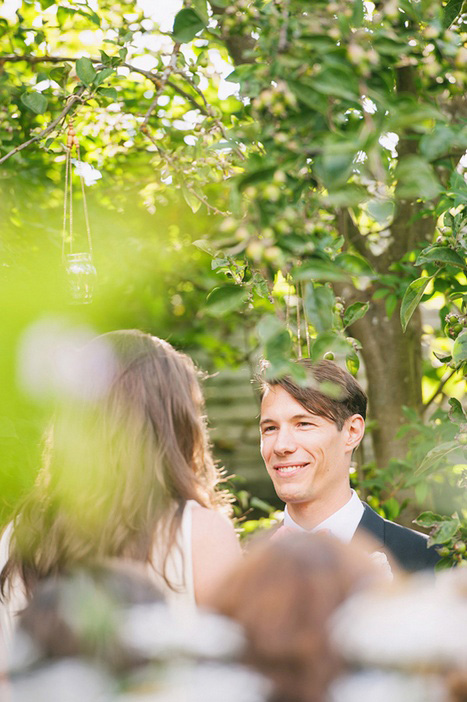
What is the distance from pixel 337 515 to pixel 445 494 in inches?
37.8

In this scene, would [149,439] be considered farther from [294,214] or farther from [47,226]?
[47,226]

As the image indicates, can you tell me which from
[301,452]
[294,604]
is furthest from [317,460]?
[294,604]

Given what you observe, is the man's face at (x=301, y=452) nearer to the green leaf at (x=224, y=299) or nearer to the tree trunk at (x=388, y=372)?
the tree trunk at (x=388, y=372)

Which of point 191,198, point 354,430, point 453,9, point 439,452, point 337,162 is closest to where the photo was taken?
point 337,162

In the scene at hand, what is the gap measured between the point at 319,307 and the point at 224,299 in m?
0.15

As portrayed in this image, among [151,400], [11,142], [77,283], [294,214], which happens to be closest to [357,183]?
[294,214]

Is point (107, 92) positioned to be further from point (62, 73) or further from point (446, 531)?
point (446, 531)

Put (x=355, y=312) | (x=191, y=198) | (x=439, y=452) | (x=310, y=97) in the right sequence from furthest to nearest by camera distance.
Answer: (x=191, y=198) → (x=439, y=452) → (x=355, y=312) → (x=310, y=97)

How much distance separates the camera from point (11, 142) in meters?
2.99

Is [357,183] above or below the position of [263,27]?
below

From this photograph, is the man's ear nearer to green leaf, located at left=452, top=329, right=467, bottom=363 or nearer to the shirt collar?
the shirt collar

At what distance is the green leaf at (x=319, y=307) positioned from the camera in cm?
122

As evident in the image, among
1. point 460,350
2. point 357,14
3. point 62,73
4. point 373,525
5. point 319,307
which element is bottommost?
point 373,525

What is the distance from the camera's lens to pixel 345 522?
232cm
